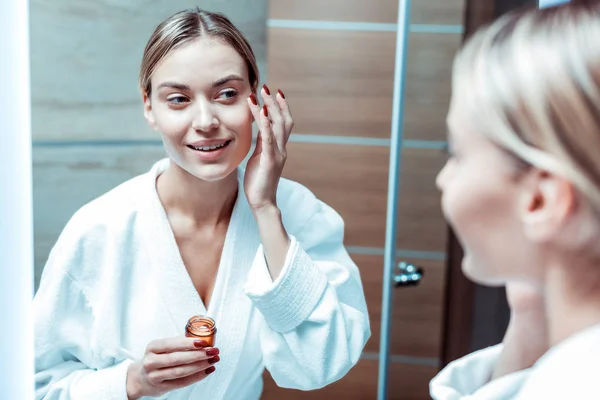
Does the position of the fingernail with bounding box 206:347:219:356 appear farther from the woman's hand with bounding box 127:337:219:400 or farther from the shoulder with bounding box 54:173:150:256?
the shoulder with bounding box 54:173:150:256

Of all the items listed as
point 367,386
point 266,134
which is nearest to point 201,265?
point 266,134

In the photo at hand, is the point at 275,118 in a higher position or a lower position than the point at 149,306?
higher

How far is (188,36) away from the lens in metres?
0.76

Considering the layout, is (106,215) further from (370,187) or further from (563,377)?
(563,377)

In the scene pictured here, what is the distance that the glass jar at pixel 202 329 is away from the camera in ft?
2.57

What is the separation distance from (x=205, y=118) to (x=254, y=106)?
60 mm

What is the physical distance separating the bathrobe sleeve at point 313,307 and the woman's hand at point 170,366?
8 cm

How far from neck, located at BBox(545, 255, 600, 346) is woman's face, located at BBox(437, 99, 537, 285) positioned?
0.02 m

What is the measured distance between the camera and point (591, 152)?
0.45m

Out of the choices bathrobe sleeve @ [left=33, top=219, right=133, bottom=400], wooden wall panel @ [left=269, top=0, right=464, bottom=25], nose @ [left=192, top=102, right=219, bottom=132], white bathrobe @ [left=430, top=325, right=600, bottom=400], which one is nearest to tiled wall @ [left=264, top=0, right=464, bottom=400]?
wooden wall panel @ [left=269, top=0, right=464, bottom=25]

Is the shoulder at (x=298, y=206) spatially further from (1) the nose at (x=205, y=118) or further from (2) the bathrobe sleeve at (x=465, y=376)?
(2) the bathrobe sleeve at (x=465, y=376)

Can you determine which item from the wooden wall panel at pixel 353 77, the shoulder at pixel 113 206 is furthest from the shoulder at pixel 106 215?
the wooden wall panel at pixel 353 77

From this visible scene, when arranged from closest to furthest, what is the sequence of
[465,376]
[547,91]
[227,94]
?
[547,91] → [465,376] → [227,94]

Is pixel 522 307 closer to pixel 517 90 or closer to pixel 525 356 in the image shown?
pixel 525 356
